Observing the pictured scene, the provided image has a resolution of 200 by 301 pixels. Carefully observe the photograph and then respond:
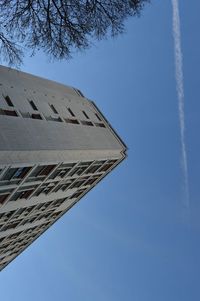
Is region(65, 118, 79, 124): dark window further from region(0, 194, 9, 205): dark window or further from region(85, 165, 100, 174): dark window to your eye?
region(0, 194, 9, 205): dark window

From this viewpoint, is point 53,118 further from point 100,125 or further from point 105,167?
point 105,167

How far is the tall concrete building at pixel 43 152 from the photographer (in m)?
35.9

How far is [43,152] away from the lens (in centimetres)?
3759

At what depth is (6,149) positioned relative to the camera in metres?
32.6

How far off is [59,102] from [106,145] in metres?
7.95

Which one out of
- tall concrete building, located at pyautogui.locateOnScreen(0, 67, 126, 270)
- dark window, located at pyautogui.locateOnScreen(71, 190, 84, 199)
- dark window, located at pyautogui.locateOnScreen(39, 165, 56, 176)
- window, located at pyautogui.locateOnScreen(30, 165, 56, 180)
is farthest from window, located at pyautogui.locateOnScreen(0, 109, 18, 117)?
dark window, located at pyautogui.locateOnScreen(71, 190, 84, 199)

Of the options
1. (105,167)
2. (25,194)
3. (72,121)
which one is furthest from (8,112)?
(105,167)

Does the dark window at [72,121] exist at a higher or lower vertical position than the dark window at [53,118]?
higher

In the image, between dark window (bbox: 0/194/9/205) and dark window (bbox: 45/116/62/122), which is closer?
dark window (bbox: 0/194/9/205)

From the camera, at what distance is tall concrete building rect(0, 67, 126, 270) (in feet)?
118

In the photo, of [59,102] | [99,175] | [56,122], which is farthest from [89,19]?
[99,175]

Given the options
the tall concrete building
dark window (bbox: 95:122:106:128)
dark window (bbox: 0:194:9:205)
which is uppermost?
dark window (bbox: 95:122:106:128)

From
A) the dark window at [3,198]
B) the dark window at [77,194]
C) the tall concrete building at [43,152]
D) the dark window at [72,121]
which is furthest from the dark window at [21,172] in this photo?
the dark window at [77,194]

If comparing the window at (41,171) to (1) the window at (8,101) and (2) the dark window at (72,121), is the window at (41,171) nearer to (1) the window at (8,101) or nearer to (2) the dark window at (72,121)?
(1) the window at (8,101)
